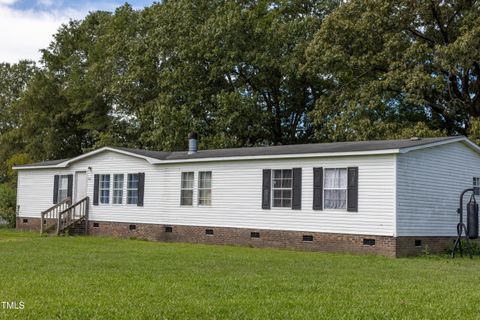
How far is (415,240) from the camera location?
16906 millimetres

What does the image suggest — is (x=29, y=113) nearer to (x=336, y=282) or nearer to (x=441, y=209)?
(x=441, y=209)

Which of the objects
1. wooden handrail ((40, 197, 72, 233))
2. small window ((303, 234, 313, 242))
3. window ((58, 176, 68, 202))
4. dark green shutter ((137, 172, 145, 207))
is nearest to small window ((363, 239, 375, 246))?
small window ((303, 234, 313, 242))

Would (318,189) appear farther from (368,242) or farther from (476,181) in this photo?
(476,181)

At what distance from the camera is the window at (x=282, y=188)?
61.3 ft

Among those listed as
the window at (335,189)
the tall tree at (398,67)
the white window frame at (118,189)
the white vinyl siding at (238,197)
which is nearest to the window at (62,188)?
the white vinyl siding at (238,197)

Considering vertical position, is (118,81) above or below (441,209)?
above

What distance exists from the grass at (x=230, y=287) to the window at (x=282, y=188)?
401cm

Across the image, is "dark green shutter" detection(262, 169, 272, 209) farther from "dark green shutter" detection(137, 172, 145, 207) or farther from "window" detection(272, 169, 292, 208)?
"dark green shutter" detection(137, 172, 145, 207)

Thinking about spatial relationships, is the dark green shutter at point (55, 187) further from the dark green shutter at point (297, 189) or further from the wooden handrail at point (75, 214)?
the dark green shutter at point (297, 189)

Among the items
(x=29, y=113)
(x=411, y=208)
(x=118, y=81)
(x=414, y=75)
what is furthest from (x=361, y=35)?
(x=29, y=113)

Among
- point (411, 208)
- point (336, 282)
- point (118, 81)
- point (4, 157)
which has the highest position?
point (118, 81)

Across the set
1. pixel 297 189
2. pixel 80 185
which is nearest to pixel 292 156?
pixel 297 189

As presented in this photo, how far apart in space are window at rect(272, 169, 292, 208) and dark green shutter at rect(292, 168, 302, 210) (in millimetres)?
213

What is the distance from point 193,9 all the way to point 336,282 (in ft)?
83.2
